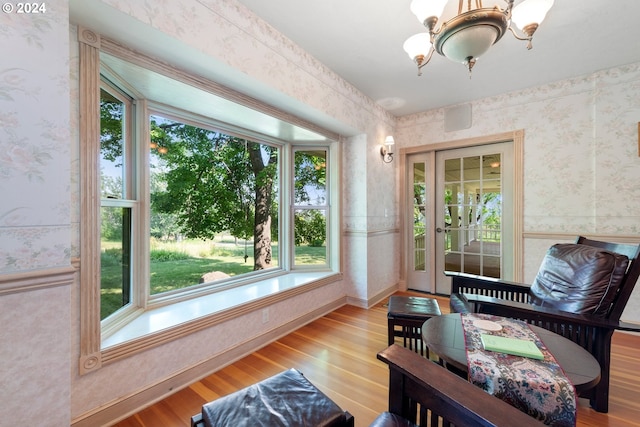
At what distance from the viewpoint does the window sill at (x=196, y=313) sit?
1522 mm

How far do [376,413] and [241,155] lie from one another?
2504mm

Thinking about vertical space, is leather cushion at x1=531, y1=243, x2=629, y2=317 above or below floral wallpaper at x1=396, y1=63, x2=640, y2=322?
below

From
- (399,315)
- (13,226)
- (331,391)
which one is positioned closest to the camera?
(13,226)

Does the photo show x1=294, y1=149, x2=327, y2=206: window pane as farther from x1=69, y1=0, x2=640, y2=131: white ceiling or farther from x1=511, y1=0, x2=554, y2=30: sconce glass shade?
x1=511, y1=0, x2=554, y2=30: sconce glass shade

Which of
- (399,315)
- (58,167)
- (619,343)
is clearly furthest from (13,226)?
(619,343)

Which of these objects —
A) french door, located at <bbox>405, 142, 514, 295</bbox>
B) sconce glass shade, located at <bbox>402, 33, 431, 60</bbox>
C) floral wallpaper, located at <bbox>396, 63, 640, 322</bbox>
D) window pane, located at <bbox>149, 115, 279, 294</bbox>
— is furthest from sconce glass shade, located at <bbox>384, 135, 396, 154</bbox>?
sconce glass shade, located at <bbox>402, 33, 431, 60</bbox>

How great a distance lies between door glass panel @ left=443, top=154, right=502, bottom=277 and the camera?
336 cm

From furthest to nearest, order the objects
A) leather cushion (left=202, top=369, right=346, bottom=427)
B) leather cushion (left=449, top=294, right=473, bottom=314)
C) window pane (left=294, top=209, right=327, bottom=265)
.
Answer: window pane (left=294, top=209, right=327, bottom=265) → leather cushion (left=449, top=294, right=473, bottom=314) → leather cushion (left=202, top=369, right=346, bottom=427)

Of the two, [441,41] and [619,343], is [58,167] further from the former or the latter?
[619,343]

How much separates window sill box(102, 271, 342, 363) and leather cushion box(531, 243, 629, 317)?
1985 millimetres

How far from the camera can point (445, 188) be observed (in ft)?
12.1

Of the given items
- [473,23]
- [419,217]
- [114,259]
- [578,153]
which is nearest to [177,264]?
[114,259]

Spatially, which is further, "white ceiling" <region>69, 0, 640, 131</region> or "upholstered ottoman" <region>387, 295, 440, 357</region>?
"upholstered ottoman" <region>387, 295, 440, 357</region>

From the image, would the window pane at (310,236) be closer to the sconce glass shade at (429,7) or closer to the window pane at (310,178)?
the window pane at (310,178)
